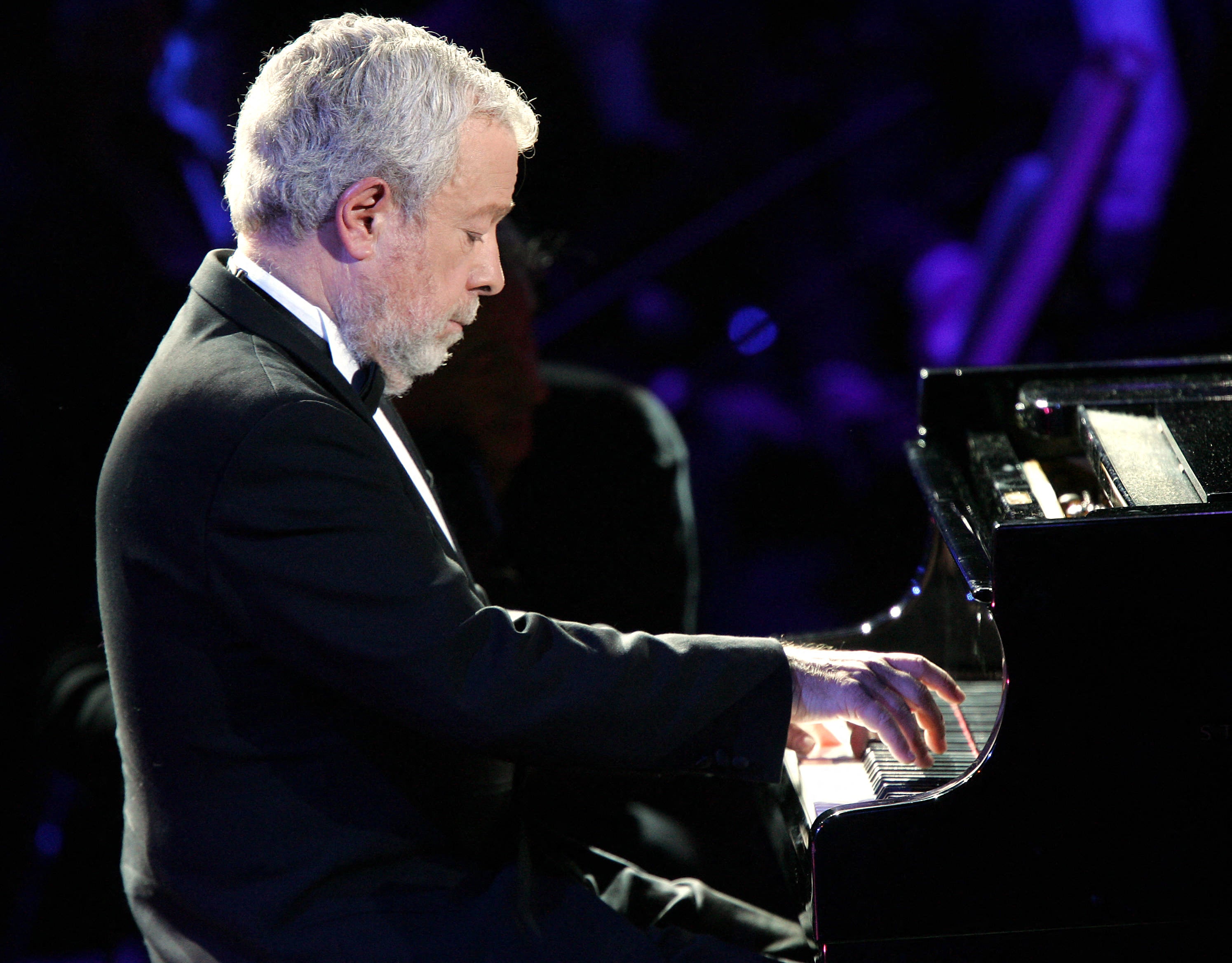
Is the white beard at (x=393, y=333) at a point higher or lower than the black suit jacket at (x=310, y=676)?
higher

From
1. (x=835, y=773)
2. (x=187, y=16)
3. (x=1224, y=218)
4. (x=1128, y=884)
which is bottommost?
(x=1128, y=884)

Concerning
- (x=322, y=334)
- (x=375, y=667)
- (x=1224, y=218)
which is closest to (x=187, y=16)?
(x=322, y=334)

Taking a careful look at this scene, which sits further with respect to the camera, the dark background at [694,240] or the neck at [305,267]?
the dark background at [694,240]

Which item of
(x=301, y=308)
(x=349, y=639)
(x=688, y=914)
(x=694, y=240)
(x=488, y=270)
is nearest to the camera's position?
(x=349, y=639)

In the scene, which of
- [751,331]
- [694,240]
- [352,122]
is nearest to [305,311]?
[352,122]

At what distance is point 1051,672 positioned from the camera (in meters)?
1.39

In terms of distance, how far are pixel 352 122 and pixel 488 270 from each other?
0.90ft

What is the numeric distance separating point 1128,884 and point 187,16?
97.2 inches

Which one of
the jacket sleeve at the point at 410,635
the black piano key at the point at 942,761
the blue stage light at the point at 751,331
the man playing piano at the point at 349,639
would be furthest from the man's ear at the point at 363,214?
the blue stage light at the point at 751,331

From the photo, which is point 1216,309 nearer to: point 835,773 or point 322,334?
point 835,773

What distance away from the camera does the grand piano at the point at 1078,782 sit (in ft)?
4.50

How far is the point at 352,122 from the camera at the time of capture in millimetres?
1468

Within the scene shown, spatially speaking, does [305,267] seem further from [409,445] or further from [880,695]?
[880,695]

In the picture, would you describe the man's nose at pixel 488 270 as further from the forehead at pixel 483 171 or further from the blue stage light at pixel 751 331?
the blue stage light at pixel 751 331
